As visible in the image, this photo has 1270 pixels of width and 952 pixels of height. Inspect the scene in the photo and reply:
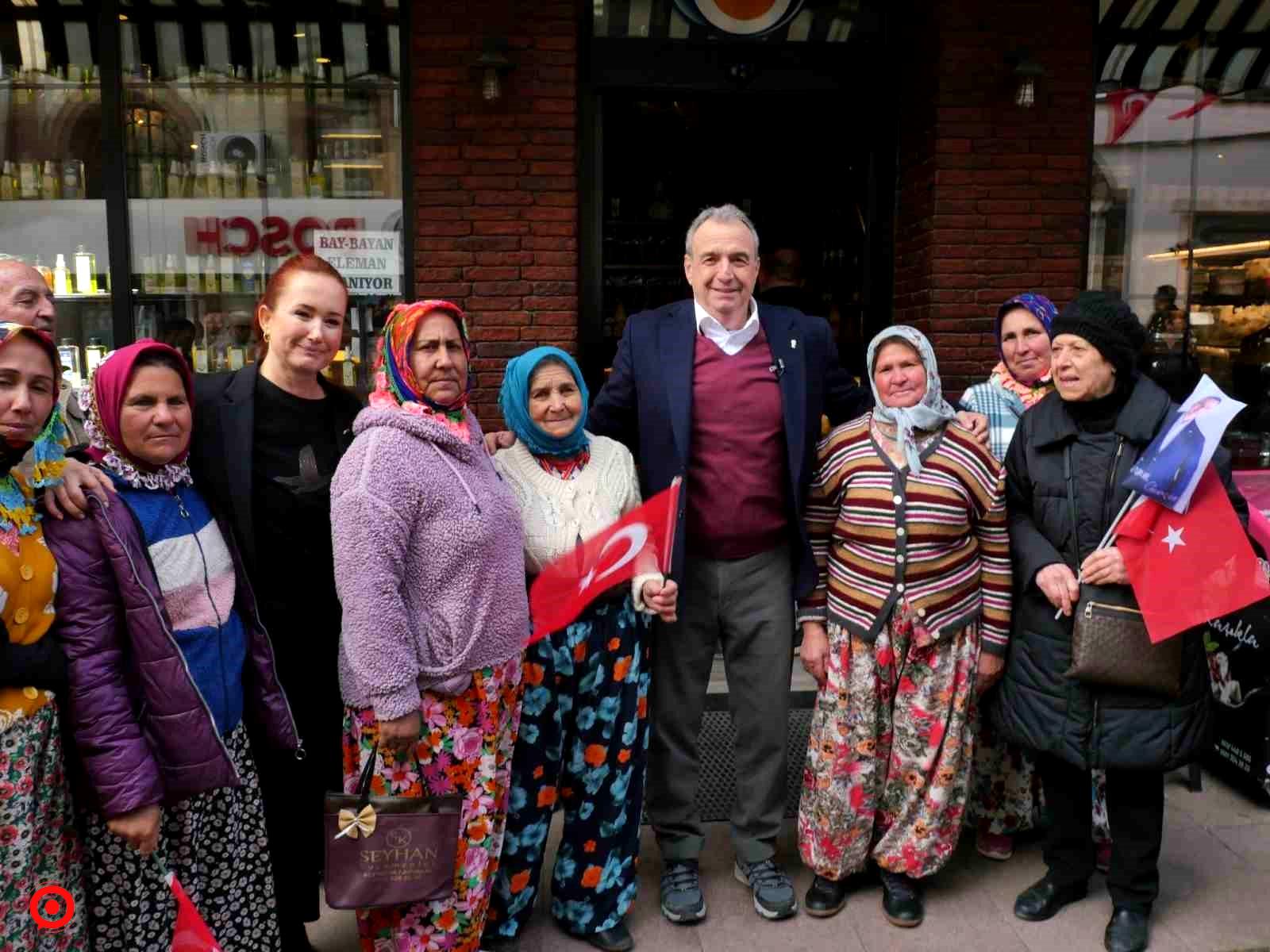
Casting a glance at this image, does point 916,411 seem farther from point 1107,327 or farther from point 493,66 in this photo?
point 493,66

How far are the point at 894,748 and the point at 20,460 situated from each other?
8.52ft

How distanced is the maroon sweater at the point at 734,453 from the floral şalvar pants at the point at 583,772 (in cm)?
42

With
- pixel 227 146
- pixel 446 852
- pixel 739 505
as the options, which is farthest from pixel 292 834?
pixel 227 146

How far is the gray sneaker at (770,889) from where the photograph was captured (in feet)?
11.1

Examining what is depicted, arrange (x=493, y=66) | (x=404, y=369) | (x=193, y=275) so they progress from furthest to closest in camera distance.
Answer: (x=193, y=275)
(x=493, y=66)
(x=404, y=369)

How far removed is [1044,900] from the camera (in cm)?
337

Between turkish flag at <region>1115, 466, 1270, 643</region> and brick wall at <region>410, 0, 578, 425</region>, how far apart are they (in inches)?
134

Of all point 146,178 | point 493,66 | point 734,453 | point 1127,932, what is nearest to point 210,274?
point 146,178

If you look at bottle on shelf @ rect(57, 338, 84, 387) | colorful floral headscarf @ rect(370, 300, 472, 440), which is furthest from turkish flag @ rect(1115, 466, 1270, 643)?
bottle on shelf @ rect(57, 338, 84, 387)

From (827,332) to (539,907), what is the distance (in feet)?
7.08

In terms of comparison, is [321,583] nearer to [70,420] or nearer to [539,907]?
[70,420]

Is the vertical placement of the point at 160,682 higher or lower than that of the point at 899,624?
higher

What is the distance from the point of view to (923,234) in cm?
585

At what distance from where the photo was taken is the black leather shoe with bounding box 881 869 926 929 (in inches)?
132
